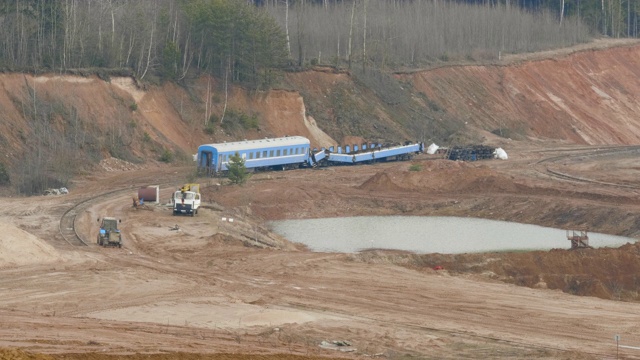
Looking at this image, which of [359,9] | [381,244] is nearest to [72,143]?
[381,244]

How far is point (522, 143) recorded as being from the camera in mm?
115188

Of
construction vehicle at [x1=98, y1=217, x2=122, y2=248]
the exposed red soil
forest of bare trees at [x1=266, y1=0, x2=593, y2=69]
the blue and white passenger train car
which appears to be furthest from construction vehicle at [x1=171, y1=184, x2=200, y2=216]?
forest of bare trees at [x1=266, y1=0, x2=593, y2=69]

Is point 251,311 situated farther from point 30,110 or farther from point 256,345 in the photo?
point 30,110

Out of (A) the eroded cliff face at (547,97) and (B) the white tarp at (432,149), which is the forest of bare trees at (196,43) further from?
(B) the white tarp at (432,149)

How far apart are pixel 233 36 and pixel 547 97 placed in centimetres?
3852

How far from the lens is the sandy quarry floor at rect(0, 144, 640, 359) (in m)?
39.2

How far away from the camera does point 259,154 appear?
8825cm

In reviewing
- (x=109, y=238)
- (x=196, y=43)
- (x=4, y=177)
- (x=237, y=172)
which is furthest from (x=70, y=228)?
(x=196, y=43)

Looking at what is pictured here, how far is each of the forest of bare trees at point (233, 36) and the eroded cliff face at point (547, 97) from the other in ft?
14.7

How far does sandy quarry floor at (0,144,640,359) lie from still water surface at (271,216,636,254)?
190cm

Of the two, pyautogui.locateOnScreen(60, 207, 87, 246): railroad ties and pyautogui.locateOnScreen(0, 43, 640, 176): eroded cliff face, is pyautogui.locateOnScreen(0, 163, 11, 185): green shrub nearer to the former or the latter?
pyautogui.locateOnScreen(0, 43, 640, 176): eroded cliff face

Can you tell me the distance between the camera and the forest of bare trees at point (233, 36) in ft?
310

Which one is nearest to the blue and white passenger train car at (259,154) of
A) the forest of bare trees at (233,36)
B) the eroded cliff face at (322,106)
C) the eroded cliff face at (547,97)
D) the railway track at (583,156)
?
the eroded cliff face at (322,106)

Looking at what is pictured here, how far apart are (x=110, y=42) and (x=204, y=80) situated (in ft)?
31.4
